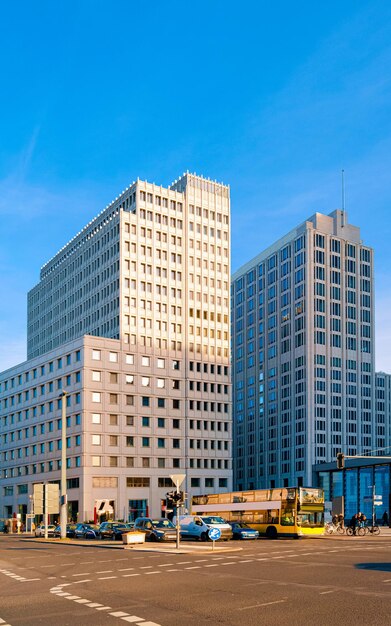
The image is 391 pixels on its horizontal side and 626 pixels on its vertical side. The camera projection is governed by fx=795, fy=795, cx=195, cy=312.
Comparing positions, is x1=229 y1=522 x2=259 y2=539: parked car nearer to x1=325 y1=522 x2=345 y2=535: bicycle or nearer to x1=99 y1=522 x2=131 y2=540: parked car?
x1=99 y1=522 x2=131 y2=540: parked car

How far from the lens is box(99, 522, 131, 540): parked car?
57.9 meters

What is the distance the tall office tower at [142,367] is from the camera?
364 ft

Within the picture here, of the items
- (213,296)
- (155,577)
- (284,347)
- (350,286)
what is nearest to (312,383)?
(284,347)

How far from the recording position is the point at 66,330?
145 meters

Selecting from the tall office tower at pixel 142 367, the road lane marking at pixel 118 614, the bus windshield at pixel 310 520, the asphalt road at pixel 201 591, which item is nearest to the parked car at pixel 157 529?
the bus windshield at pixel 310 520

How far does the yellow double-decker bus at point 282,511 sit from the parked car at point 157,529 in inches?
303

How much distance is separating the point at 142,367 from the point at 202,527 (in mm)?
66624

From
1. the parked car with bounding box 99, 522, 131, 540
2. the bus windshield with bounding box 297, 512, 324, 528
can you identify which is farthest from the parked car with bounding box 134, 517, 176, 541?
the bus windshield with bounding box 297, 512, 324, 528

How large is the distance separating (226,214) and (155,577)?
110181 millimetres

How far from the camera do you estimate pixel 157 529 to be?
50.3 metres

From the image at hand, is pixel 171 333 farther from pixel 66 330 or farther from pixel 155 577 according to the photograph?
pixel 155 577

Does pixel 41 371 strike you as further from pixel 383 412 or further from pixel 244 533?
pixel 383 412

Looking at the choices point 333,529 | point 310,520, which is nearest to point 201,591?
point 310,520

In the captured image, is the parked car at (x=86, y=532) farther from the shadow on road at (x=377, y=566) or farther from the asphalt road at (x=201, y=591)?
the shadow on road at (x=377, y=566)
